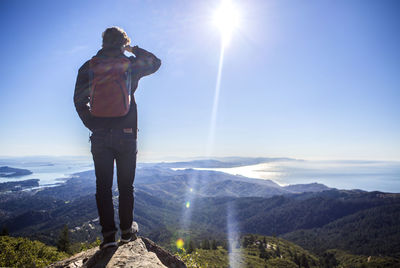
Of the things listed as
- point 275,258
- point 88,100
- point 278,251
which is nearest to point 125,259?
point 88,100

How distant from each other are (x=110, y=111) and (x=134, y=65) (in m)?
1.06

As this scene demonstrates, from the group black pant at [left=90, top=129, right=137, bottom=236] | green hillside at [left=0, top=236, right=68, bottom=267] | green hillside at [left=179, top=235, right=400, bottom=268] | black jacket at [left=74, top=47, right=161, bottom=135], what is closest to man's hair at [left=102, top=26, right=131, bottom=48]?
black jacket at [left=74, top=47, right=161, bottom=135]

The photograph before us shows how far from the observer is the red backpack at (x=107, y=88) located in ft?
11.3

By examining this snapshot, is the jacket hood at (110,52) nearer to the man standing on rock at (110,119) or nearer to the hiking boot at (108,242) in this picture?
the man standing on rock at (110,119)

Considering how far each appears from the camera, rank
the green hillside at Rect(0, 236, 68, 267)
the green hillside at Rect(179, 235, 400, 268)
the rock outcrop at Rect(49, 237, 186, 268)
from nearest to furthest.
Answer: the rock outcrop at Rect(49, 237, 186, 268) < the green hillside at Rect(0, 236, 68, 267) < the green hillside at Rect(179, 235, 400, 268)

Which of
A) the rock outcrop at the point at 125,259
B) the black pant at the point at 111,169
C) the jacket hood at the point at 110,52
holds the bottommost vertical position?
the rock outcrop at the point at 125,259

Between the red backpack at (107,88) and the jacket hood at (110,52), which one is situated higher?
the jacket hood at (110,52)

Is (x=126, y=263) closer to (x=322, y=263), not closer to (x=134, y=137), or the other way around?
(x=134, y=137)

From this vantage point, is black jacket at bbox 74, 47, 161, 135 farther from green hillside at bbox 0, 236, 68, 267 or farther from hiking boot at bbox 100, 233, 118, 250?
green hillside at bbox 0, 236, 68, 267

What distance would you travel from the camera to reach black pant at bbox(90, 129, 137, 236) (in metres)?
3.44

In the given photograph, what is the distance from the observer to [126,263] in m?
3.08

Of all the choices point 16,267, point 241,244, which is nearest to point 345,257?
point 241,244

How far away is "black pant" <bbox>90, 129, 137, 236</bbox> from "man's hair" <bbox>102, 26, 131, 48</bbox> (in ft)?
5.20

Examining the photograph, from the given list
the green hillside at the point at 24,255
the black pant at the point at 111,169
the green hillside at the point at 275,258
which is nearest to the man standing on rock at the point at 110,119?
the black pant at the point at 111,169
